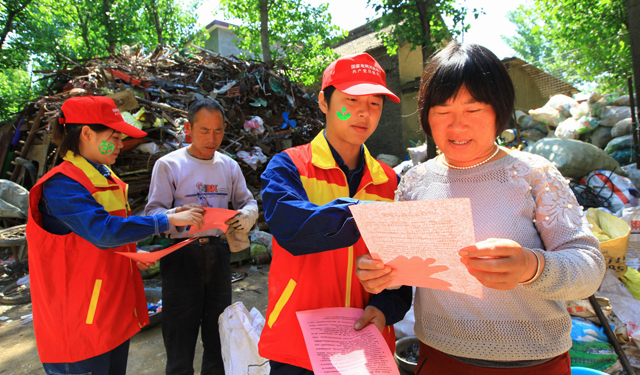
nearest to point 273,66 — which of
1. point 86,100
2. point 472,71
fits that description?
point 86,100

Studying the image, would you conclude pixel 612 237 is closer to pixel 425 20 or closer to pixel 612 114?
pixel 425 20

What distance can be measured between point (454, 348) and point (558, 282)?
1.27 feet

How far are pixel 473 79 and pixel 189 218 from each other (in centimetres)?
161

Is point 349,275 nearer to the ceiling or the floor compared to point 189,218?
nearer to the floor

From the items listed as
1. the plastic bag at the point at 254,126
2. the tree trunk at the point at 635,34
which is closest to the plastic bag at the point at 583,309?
the tree trunk at the point at 635,34

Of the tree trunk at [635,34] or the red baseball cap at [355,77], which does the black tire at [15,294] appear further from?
the tree trunk at [635,34]

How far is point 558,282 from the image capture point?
0.86 metres

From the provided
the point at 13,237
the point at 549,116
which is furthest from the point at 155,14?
the point at 549,116

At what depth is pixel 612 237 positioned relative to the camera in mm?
2855

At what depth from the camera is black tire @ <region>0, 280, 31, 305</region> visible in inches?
176

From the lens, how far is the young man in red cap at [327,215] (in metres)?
1.08

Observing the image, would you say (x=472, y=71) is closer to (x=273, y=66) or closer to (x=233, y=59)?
(x=233, y=59)

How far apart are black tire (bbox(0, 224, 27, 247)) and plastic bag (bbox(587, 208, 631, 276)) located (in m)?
6.43

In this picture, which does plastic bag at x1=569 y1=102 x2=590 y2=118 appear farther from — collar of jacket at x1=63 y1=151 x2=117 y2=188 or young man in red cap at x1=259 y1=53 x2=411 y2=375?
collar of jacket at x1=63 y1=151 x2=117 y2=188
